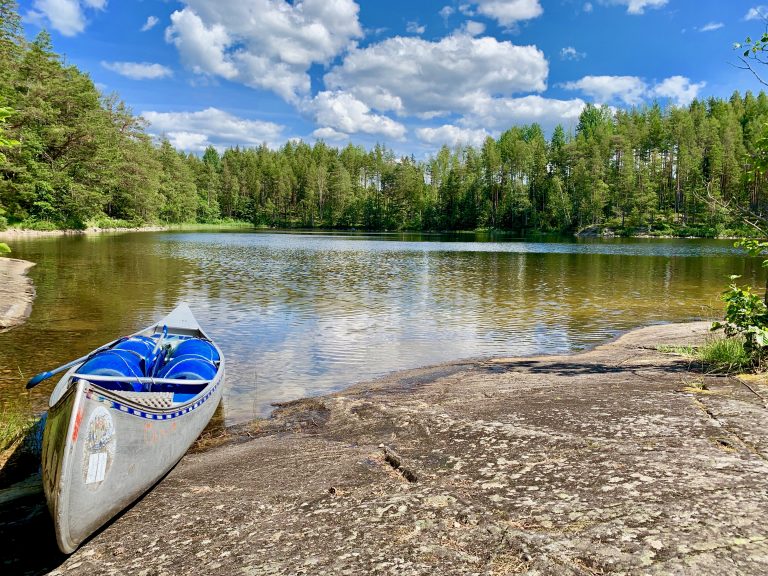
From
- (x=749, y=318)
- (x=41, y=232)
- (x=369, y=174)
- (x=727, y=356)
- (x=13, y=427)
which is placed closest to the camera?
(x=13, y=427)

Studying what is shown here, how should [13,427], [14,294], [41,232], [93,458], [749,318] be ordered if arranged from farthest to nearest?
[41,232] → [14,294] → [749,318] → [13,427] → [93,458]

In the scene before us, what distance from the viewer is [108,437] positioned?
5.14 metres

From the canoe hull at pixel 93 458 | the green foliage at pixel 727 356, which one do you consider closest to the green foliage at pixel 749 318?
the green foliage at pixel 727 356

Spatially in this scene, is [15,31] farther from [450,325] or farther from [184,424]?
[184,424]

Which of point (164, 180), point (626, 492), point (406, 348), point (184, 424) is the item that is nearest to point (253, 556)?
point (184, 424)

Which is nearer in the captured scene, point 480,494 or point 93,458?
point 93,458

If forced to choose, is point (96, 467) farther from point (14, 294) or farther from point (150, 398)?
point (14, 294)

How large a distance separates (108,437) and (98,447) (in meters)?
0.15

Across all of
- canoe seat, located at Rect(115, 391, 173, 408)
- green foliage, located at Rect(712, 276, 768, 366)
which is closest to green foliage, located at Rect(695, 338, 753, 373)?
green foliage, located at Rect(712, 276, 768, 366)

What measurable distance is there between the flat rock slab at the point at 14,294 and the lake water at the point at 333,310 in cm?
50

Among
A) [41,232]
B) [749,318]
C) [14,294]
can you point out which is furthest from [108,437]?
[41,232]

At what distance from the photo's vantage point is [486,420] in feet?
24.5

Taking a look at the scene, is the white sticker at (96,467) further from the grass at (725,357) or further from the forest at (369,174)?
the forest at (369,174)

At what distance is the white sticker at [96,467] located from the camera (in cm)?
492
